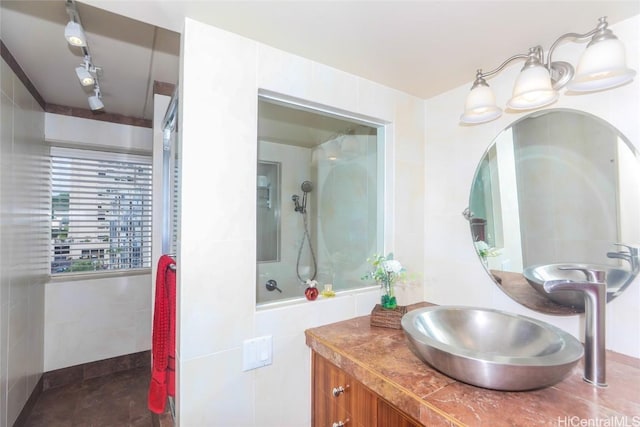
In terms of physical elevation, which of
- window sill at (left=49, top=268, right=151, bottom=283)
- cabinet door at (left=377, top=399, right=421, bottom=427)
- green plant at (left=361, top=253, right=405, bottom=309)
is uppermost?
green plant at (left=361, top=253, right=405, bottom=309)

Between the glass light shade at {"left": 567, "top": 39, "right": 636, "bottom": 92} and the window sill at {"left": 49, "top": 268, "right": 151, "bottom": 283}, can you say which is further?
the window sill at {"left": 49, "top": 268, "right": 151, "bottom": 283}

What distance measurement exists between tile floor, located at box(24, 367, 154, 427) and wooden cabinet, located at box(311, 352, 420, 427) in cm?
156

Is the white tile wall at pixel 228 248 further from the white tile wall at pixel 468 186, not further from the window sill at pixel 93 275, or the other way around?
the window sill at pixel 93 275

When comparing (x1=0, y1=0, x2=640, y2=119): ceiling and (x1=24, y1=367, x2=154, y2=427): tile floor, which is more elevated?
(x1=0, y1=0, x2=640, y2=119): ceiling

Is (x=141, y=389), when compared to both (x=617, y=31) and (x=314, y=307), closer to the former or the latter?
(x=314, y=307)

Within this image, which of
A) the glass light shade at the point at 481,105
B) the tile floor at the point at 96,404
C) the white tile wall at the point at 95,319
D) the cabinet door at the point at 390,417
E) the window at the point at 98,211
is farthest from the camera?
the window at the point at 98,211

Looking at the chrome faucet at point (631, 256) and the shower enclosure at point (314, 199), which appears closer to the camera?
the chrome faucet at point (631, 256)

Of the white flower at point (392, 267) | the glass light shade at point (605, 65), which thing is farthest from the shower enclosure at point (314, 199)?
the glass light shade at point (605, 65)

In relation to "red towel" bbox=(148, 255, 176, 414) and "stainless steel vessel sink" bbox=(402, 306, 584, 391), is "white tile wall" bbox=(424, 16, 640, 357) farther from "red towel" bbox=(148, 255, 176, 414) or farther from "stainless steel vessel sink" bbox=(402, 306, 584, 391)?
"red towel" bbox=(148, 255, 176, 414)

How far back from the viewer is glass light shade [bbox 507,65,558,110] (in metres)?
1.06

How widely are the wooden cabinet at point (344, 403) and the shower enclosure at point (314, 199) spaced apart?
13.9 inches

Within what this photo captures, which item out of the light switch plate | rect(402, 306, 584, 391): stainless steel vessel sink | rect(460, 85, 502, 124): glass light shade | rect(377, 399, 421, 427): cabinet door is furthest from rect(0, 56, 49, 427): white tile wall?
rect(460, 85, 502, 124): glass light shade

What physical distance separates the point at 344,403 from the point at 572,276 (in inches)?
41.7

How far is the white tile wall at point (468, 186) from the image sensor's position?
3.44 ft
